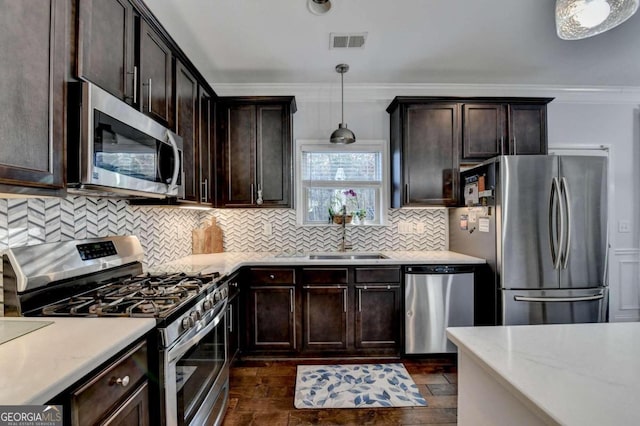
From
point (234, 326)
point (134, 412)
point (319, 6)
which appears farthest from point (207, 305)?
point (319, 6)

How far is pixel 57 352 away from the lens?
0.94 metres

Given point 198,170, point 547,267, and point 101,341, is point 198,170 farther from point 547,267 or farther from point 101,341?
point 547,267

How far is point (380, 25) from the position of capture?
7.72ft

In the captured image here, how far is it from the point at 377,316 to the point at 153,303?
199 cm

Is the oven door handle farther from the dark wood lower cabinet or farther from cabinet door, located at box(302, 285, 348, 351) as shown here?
cabinet door, located at box(302, 285, 348, 351)

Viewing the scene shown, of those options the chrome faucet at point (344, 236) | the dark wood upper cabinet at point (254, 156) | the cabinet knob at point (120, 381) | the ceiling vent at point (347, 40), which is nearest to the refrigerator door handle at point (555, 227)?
the chrome faucet at point (344, 236)

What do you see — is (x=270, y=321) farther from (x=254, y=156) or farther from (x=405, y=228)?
(x=405, y=228)

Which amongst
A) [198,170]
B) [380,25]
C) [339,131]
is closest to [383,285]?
[339,131]

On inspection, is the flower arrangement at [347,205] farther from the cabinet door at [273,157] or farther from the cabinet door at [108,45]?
the cabinet door at [108,45]

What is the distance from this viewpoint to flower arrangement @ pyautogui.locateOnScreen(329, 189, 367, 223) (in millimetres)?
3465

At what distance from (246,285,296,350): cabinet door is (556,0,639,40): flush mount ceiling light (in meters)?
2.47

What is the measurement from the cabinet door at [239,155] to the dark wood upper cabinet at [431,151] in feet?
4.94

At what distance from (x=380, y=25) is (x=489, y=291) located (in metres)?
2.33

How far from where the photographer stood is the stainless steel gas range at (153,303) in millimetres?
1294
